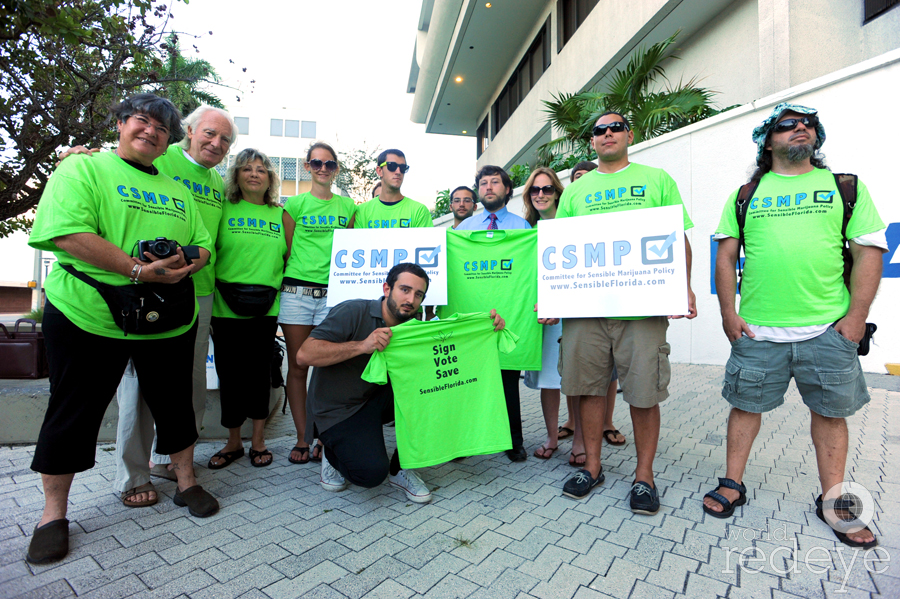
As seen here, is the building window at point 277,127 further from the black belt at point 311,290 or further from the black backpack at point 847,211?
the black backpack at point 847,211

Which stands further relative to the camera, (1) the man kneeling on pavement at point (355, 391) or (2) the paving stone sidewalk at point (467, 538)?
(1) the man kneeling on pavement at point (355, 391)

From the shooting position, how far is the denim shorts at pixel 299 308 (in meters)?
3.63

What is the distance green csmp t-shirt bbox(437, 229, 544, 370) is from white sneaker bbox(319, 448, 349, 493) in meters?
1.45

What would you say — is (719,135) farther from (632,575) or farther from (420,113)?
(420,113)

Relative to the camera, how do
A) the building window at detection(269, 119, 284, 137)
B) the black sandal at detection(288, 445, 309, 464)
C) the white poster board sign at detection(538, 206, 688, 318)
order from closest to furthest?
the white poster board sign at detection(538, 206, 688, 318), the black sandal at detection(288, 445, 309, 464), the building window at detection(269, 119, 284, 137)

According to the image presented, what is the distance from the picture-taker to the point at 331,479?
3.12 metres

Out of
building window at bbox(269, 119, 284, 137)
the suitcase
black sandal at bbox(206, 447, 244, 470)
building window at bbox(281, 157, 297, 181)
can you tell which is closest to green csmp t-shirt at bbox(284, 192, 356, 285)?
black sandal at bbox(206, 447, 244, 470)

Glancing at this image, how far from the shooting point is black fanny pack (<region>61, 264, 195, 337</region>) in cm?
238

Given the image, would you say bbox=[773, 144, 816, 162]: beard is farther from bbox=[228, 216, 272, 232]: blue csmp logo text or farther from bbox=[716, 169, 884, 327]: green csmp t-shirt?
bbox=[228, 216, 272, 232]: blue csmp logo text

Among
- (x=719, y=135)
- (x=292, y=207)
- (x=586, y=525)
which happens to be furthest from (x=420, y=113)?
(x=586, y=525)

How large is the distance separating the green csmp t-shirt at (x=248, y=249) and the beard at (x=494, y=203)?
175cm

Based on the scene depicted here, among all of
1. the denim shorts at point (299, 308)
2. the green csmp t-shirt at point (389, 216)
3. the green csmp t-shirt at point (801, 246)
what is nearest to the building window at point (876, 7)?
the green csmp t-shirt at point (801, 246)

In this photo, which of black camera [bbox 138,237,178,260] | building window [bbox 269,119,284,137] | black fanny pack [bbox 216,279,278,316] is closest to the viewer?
black camera [bbox 138,237,178,260]

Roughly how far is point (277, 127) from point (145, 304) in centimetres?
4059
